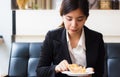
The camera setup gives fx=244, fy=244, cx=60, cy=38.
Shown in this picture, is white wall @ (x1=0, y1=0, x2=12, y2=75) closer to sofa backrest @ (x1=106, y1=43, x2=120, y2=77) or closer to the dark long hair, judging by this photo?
sofa backrest @ (x1=106, y1=43, x2=120, y2=77)

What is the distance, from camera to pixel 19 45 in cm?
191

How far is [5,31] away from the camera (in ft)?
6.70

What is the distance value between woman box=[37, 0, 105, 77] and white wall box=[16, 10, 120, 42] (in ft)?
2.26

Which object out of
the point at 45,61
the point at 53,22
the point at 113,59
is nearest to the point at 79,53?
the point at 45,61

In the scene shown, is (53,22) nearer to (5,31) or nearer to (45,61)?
(5,31)

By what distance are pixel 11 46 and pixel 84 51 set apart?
2.83ft

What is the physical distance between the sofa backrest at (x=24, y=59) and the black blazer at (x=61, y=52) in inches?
23.2

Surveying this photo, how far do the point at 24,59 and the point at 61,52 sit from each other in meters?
0.71

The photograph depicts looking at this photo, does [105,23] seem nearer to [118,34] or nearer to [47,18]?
[118,34]

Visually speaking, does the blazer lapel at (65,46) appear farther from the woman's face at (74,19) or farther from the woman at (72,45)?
the woman's face at (74,19)

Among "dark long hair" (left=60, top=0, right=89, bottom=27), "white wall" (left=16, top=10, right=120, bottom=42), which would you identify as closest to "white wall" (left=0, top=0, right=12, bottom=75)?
"white wall" (left=16, top=10, right=120, bottom=42)

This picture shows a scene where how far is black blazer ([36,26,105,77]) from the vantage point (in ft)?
4.09

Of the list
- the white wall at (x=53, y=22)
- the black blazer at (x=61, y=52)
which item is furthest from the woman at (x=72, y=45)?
the white wall at (x=53, y=22)

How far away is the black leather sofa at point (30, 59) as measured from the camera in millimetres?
1853
